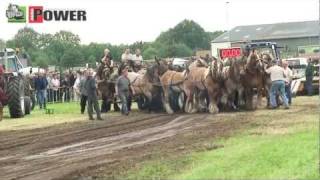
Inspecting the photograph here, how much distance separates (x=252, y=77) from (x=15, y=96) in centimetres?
887

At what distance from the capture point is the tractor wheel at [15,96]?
2511cm

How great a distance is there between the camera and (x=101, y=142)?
52.9ft

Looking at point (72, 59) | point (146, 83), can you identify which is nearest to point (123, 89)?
point (146, 83)

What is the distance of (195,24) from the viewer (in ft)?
442

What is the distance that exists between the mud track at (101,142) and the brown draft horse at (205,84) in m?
0.90

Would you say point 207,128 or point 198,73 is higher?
point 198,73

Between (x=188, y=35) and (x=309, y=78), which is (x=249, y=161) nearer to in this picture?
(x=309, y=78)

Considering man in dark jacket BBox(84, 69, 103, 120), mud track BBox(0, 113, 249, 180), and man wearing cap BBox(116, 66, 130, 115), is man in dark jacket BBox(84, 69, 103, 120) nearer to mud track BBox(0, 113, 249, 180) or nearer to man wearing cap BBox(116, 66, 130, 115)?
mud track BBox(0, 113, 249, 180)

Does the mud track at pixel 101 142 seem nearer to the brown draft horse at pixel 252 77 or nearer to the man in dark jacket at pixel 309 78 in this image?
the brown draft horse at pixel 252 77

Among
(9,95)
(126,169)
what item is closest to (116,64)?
(9,95)

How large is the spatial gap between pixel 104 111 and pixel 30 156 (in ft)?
42.2


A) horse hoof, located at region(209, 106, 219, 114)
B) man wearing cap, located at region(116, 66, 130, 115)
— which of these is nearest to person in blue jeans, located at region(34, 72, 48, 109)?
man wearing cap, located at region(116, 66, 130, 115)

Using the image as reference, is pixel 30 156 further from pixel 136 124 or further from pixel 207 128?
pixel 136 124

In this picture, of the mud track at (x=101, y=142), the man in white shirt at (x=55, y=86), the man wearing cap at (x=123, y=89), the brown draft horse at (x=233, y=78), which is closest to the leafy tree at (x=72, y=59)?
the man in white shirt at (x=55, y=86)
